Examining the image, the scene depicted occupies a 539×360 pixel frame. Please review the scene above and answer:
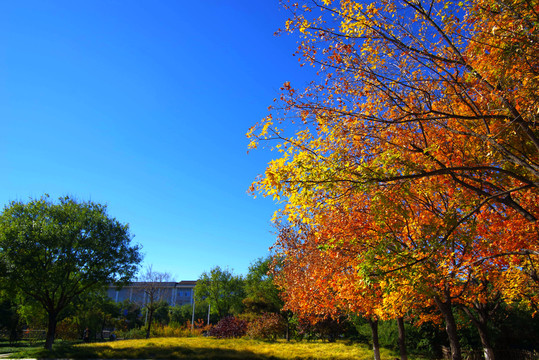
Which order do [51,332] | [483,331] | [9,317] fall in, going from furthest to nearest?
1. [9,317]
2. [51,332]
3. [483,331]

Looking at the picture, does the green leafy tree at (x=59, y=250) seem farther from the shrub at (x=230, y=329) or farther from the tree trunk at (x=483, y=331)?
the tree trunk at (x=483, y=331)

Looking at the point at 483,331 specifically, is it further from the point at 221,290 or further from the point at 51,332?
the point at 221,290

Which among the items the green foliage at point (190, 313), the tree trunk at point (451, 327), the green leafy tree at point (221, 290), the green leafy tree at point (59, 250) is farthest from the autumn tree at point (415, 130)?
the green foliage at point (190, 313)

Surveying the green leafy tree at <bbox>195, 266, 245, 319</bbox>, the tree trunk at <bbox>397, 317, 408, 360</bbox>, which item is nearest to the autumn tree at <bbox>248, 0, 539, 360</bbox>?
the tree trunk at <bbox>397, 317, 408, 360</bbox>

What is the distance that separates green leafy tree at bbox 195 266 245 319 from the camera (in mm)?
50312

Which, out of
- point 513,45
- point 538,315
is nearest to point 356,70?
point 513,45

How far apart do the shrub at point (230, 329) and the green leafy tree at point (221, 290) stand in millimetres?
17129

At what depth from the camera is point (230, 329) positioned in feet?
104

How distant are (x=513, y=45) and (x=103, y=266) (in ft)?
77.5

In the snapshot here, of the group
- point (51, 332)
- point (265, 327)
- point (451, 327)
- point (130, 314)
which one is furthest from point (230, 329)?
point (130, 314)

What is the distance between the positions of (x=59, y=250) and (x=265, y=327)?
18179 mm

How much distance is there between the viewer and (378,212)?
7.48m

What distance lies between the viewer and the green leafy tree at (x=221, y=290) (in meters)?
50.3

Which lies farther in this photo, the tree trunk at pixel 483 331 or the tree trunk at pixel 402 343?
the tree trunk at pixel 402 343
